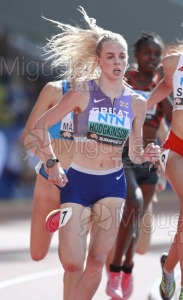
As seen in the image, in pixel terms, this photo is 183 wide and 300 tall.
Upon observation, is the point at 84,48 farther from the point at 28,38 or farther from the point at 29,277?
the point at 28,38

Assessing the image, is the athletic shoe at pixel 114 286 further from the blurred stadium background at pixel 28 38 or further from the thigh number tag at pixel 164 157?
the blurred stadium background at pixel 28 38

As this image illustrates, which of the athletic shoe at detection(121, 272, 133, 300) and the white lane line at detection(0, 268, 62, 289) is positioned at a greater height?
the athletic shoe at detection(121, 272, 133, 300)

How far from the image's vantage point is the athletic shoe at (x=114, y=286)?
30.0 ft

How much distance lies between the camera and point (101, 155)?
7398 millimetres

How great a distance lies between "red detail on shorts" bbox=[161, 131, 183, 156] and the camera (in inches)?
305

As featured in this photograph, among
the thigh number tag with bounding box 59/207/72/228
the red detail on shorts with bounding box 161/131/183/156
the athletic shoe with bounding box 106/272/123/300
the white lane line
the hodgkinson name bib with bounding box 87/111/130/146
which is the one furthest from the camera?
the white lane line

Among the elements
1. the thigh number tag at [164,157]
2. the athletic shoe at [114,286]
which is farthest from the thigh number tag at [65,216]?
the athletic shoe at [114,286]

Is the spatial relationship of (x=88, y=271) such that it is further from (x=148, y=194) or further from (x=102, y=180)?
(x=148, y=194)

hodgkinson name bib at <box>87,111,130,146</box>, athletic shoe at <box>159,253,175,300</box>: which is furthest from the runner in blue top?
athletic shoe at <box>159,253,175,300</box>

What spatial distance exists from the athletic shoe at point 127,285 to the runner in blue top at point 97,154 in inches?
75.8

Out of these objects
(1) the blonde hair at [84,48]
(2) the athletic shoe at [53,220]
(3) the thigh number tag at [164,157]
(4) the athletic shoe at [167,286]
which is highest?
(1) the blonde hair at [84,48]

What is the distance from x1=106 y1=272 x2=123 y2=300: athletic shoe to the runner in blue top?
1.68 meters

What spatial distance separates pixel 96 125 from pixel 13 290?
2.74 meters

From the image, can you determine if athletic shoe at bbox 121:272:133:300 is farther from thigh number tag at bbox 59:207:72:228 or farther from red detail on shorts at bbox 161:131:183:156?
thigh number tag at bbox 59:207:72:228
